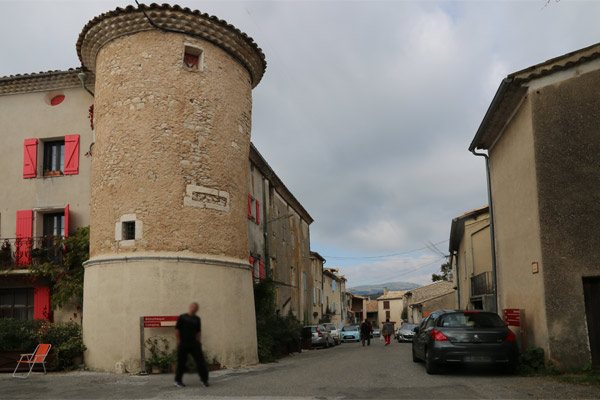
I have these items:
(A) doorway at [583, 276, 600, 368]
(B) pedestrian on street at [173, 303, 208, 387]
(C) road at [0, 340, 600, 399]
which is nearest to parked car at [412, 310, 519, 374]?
(C) road at [0, 340, 600, 399]

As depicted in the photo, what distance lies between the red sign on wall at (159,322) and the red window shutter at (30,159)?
7835 millimetres

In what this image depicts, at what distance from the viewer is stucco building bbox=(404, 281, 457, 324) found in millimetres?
50950

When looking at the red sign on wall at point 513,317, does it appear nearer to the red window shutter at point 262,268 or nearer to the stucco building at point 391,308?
the red window shutter at point 262,268

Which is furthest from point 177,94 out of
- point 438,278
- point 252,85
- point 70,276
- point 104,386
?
point 438,278

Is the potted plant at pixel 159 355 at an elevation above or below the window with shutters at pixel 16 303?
below

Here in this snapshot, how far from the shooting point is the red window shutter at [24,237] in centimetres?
1688

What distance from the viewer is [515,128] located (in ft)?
42.5

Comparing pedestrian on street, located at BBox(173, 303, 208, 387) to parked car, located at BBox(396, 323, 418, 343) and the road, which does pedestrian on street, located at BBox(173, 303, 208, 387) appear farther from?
parked car, located at BBox(396, 323, 418, 343)

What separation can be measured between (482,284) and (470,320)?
33.1ft

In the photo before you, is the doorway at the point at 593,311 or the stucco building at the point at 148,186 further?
the stucco building at the point at 148,186

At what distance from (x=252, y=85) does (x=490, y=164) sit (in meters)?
8.24

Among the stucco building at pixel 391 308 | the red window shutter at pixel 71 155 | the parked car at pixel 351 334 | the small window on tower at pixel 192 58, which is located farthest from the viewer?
the stucco building at pixel 391 308

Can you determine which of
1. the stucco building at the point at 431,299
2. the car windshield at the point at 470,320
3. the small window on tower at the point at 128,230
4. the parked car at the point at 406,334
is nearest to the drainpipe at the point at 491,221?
the car windshield at the point at 470,320

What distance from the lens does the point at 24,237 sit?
1725cm
